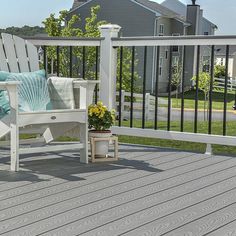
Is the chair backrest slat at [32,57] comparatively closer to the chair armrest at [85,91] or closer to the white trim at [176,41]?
the chair armrest at [85,91]

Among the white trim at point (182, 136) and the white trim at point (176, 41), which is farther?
the white trim at point (182, 136)

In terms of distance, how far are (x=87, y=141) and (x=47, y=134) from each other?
0.39 metres

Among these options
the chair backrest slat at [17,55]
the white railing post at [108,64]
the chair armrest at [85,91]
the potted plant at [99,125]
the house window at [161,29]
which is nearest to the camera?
the chair armrest at [85,91]

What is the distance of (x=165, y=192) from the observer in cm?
296

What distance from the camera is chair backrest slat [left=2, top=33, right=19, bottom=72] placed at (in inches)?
160

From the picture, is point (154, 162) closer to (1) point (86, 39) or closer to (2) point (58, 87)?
(2) point (58, 87)

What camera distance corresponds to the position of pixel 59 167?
144 inches

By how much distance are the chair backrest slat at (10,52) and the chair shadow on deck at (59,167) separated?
2.41 feet

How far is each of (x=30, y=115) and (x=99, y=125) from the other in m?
0.71

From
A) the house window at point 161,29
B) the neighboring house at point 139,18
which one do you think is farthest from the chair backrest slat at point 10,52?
the house window at point 161,29

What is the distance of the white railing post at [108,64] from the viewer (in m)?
4.66

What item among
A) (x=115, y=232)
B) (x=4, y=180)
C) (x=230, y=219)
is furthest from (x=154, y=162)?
(x=115, y=232)

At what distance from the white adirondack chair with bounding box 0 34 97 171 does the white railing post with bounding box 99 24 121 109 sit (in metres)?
0.73

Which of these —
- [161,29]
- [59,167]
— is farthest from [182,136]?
[161,29]
